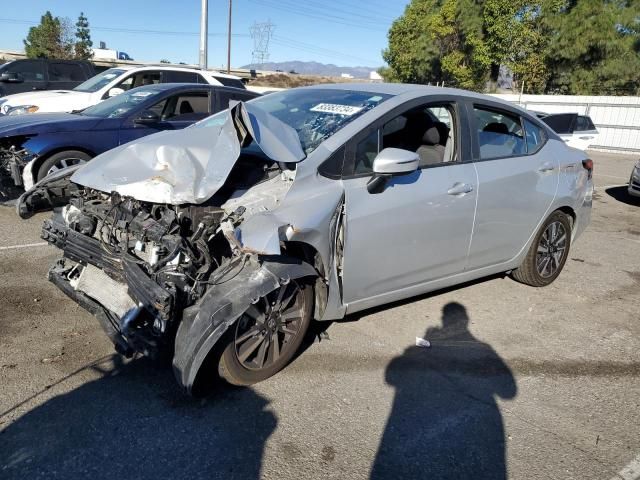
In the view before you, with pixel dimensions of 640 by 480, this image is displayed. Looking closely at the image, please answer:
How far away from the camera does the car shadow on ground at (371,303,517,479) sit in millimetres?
2721

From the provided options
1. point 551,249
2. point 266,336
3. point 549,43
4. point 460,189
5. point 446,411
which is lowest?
point 446,411

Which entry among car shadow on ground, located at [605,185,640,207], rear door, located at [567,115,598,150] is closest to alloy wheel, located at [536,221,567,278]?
car shadow on ground, located at [605,185,640,207]

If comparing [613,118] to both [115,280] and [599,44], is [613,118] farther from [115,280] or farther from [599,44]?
[115,280]

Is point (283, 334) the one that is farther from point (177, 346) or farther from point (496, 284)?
point (496, 284)

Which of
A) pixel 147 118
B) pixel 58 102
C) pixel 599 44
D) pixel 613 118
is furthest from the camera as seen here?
pixel 599 44

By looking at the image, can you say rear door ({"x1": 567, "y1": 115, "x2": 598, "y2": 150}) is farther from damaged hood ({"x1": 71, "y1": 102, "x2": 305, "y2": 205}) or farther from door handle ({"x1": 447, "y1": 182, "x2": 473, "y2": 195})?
damaged hood ({"x1": 71, "y1": 102, "x2": 305, "y2": 205})

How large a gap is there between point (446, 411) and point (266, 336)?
46.6 inches

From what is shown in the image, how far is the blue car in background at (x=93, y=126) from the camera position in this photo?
248 inches

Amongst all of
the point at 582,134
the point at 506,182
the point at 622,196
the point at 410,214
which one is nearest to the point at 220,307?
the point at 410,214

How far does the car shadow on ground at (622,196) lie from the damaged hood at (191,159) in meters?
9.45

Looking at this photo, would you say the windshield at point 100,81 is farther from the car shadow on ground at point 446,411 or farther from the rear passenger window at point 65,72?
the car shadow on ground at point 446,411

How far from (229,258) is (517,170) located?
265 cm

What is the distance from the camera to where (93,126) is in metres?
6.79

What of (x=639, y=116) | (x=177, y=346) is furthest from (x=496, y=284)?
(x=639, y=116)
